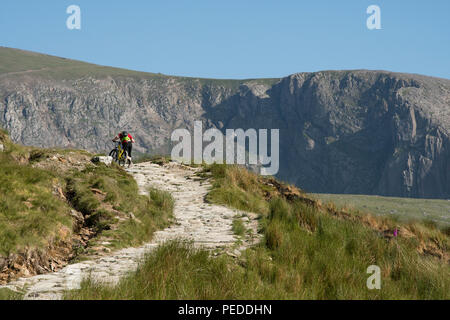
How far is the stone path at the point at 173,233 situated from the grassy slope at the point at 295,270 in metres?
0.54

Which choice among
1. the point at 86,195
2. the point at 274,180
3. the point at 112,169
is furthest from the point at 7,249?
the point at 274,180

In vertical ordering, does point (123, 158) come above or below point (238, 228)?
above

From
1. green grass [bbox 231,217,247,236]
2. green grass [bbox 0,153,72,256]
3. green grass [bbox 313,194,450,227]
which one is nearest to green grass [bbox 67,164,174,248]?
green grass [bbox 0,153,72,256]

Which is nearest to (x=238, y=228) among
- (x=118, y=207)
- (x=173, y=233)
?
(x=173, y=233)

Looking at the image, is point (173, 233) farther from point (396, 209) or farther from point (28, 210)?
point (396, 209)

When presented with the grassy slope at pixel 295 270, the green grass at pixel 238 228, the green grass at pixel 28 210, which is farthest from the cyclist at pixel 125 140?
the grassy slope at pixel 295 270

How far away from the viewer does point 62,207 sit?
11.1m

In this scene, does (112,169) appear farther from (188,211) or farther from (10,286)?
(10,286)

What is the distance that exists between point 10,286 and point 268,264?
14.8 feet

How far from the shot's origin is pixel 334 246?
10172mm

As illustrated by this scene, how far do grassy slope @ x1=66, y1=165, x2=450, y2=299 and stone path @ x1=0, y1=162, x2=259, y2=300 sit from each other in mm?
540

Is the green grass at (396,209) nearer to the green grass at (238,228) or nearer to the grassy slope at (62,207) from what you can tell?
the green grass at (238,228)

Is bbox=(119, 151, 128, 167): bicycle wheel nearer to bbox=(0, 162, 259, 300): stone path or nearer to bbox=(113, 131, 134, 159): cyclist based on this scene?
bbox=(113, 131, 134, 159): cyclist

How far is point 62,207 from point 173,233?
3.05 m
